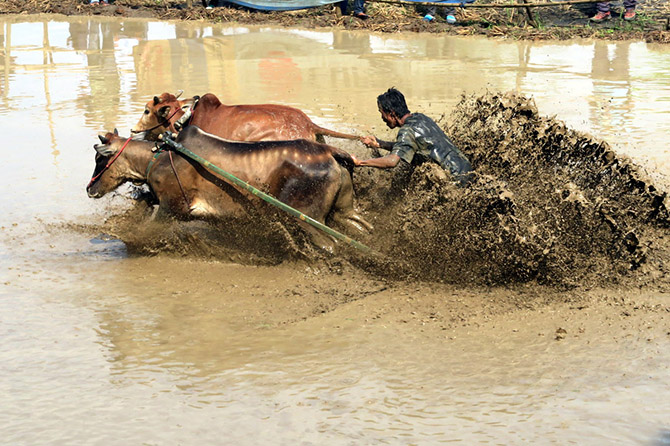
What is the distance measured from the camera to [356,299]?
241 inches

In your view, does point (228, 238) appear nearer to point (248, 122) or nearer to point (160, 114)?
point (248, 122)

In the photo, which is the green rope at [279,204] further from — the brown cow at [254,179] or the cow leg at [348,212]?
the cow leg at [348,212]

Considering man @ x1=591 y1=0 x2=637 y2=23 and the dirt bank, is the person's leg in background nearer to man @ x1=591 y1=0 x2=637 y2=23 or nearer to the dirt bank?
man @ x1=591 y1=0 x2=637 y2=23

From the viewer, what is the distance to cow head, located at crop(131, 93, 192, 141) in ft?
26.0

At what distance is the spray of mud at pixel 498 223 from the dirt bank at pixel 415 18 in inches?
405

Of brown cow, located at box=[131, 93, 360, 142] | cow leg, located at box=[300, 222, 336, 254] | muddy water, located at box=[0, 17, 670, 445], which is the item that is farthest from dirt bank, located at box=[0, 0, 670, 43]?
cow leg, located at box=[300, 222, 336, 254]

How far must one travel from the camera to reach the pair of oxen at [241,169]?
262 inches

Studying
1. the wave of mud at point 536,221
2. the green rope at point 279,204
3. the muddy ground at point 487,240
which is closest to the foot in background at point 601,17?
the muddy ground at point 487,240

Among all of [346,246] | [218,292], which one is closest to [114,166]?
[218,292]

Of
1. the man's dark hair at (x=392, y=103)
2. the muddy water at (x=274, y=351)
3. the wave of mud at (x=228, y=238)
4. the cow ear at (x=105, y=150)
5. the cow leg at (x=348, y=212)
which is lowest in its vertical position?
the muddy water at (x=274, y=351)

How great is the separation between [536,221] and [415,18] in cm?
1468

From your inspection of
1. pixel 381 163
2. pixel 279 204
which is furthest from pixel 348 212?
pixel 279 204

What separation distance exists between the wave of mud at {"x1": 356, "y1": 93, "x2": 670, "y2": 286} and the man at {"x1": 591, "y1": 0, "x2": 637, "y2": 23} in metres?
12.2

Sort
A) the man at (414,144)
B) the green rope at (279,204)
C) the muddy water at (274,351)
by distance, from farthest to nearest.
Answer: the man at (414,144)
the green rope at (279,204)
the muddy water at (274,351)
